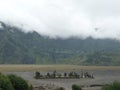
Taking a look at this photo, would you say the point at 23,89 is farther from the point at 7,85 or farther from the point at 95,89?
the point at 95,89

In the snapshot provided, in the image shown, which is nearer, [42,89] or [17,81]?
[17,81]

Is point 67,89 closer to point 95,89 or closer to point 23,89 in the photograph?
point 95,89

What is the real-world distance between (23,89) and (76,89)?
98.6 feet

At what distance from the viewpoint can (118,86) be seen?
83.1m

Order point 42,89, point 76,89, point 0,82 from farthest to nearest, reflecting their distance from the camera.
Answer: point 42,89 < point 76,89 < point 0,82

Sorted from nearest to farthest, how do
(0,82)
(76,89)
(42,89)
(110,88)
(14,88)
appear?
(0,82), (14,88), (110,88), (76,89), (42,89)

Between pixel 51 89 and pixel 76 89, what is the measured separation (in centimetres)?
1730

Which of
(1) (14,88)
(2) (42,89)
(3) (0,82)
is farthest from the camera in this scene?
(2) (42,89)

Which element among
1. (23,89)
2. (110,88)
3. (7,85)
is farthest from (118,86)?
(7,85)

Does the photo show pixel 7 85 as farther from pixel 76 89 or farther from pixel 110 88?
pixel 76 89

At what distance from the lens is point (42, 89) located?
397ft

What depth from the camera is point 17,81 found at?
79.7 meters

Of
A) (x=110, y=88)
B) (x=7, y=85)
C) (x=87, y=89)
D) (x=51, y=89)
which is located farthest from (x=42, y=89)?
(x=7, y=85)

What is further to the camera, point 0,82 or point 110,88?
point 110,88
